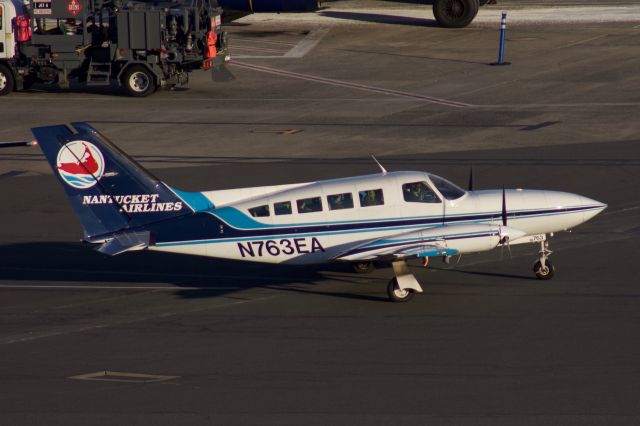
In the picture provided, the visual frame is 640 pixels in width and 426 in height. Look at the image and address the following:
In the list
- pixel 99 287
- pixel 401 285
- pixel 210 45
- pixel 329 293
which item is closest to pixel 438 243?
pixel 401 285

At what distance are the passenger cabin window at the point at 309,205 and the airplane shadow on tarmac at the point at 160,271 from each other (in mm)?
1610

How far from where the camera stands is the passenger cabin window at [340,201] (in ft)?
70.9

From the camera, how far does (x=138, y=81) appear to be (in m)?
42.7

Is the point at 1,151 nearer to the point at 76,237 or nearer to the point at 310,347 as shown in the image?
the point at 76,237

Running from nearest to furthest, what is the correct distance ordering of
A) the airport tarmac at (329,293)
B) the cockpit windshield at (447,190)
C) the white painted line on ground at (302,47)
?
the airport tarmac at (329,293), the cockpit windshield at (447,190), the white painted line on ground at (302,47)

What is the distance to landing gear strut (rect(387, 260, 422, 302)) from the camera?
20766 millimetres

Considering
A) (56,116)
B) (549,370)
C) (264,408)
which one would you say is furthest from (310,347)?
(56,116)

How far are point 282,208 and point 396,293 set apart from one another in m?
2.76

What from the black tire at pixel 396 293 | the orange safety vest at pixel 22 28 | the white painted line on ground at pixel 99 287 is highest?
the orange safety vest at pixel 22 28

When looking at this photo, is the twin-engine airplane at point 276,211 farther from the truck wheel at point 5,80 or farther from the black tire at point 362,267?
the truck wheel at point 5,80

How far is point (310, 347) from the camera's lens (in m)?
18.5

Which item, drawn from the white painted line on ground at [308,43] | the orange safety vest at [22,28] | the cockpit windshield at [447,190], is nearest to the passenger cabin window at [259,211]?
the cockpit windshield at [447,190]

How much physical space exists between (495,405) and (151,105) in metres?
28.1

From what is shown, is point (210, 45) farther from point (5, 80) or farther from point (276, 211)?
point (276, 211)
